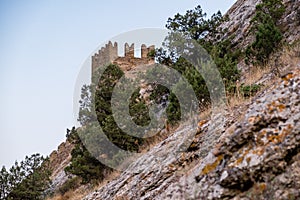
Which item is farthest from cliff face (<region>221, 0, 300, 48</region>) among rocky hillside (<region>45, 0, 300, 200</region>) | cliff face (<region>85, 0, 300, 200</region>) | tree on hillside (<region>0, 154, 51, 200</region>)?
tree on hillside (<region>0, 154, 51, 200</region>)

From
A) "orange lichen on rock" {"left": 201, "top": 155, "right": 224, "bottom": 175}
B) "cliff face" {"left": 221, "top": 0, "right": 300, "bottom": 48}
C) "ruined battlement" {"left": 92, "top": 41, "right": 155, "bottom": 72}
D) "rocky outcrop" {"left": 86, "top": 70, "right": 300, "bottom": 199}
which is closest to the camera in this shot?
"rocky outcrop" {"left": 86, "top": 70, "right": 300, "bottom": 199}

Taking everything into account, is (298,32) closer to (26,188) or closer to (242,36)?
(242,36)

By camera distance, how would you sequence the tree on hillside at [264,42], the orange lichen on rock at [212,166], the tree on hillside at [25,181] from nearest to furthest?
the orange lichen on rock at [212,166] < the tree on hillside at [264,42] < the tree on hillside at [25,181]

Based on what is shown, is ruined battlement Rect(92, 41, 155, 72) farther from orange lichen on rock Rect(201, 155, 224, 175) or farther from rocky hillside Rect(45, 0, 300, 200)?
orange lichen on rock Rect(201, 155, 224, 175)

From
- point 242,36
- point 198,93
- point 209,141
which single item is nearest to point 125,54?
point 242,36

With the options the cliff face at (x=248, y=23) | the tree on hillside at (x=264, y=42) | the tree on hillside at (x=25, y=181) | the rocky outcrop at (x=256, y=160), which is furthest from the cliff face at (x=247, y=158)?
the tree on hillside at (x=25, y=181)

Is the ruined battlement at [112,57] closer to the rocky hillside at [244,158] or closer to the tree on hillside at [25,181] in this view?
the tree on hillside at [25,181]

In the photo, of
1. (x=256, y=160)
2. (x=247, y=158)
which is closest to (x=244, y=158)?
(x=247, y=158)

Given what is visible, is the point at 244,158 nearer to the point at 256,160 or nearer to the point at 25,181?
the point at 256,160

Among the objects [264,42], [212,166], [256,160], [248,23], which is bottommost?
[256,160]

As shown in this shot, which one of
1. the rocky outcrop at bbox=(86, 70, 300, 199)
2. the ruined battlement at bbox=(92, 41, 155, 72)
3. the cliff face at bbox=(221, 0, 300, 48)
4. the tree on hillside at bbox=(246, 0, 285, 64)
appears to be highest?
the ruined battlement at bbox=(92, 41, 155, 72)

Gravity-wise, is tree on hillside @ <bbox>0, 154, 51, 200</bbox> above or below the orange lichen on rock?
above

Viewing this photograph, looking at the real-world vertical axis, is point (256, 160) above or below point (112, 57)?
below

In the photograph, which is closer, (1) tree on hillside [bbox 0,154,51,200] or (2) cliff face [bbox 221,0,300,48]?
(2) cliff face [bbox 221,0,300,48]
